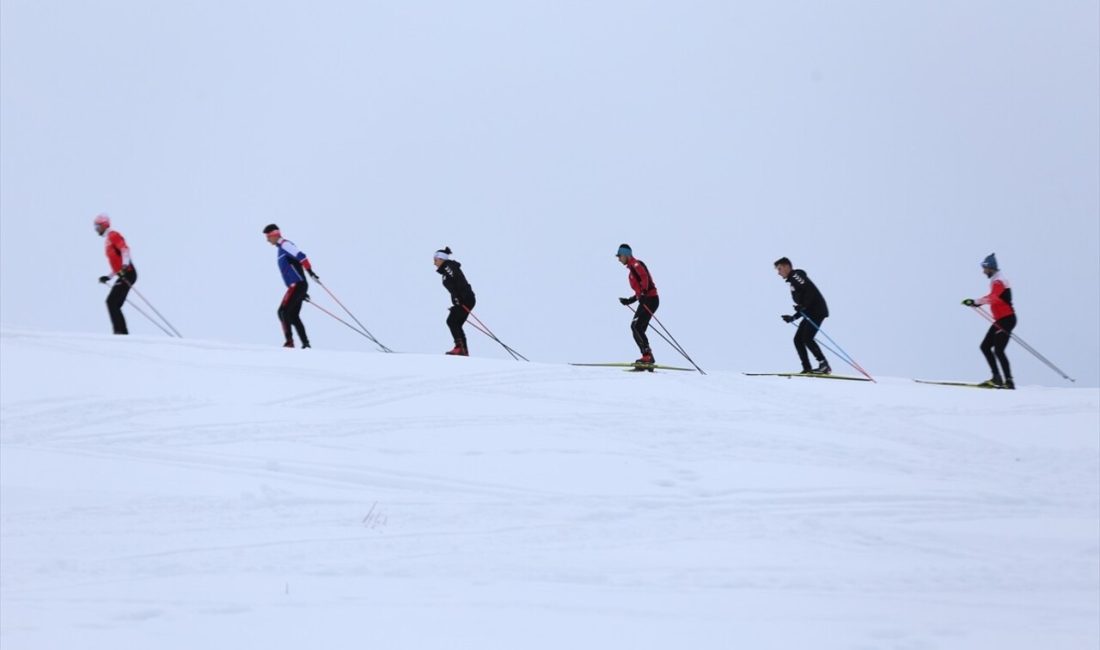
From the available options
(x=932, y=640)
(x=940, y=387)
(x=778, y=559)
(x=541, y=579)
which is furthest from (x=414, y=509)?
(x=940, y=387)

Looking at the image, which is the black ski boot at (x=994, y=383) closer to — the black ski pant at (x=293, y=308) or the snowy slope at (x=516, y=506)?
the snowy slope at (x=516, y=506)

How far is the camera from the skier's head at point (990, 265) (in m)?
16.4

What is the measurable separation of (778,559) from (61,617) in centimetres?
504

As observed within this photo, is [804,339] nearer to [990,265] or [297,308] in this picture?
[990,265]

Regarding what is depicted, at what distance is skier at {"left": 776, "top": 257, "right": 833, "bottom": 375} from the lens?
1642 centimetres

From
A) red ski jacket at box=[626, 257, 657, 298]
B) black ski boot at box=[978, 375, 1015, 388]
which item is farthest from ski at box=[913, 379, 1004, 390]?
red ski jacket at box=[626, 257, 657, 298]

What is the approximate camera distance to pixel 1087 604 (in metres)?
9.04

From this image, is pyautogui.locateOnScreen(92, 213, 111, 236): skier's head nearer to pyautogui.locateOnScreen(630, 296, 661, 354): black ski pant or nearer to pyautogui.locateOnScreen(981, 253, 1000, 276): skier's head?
pyautogui.locateOnScreen(630, 296, 661, 354): black ski pant

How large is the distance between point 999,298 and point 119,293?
447 inches

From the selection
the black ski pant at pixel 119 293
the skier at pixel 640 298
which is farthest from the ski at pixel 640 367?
the black ski pant at pixel 119 293

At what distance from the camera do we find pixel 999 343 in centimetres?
1620

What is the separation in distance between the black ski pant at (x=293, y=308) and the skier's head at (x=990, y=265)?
8.95 meters

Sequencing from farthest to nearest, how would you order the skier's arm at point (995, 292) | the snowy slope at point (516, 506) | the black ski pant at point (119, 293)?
the skier's arm at point (995, 292)
the black ski pant at point (119, 293)
the snowy slope at point (516, 506)

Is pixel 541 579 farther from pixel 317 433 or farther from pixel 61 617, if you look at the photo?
pixel 317 433
